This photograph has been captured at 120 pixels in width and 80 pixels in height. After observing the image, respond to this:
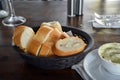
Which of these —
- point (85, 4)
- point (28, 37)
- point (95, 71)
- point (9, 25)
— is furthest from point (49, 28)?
point (85, 4)

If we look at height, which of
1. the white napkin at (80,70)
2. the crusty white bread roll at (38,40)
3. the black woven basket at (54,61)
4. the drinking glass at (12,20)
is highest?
the crusty white bread roll at (38,40)

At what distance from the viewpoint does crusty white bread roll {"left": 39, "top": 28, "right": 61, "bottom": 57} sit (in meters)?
0.65

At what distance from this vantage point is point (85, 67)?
64cm

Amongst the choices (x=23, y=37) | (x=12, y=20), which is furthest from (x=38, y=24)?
(x=23, y=37)

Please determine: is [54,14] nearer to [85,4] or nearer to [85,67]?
[85,4]

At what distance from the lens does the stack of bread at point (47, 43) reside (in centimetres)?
64

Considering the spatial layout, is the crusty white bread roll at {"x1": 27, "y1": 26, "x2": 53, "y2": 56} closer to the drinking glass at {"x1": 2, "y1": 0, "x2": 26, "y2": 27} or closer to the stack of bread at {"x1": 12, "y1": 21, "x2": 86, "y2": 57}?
the stack of bread at {"x1": 12, "y1": 21, "x2": 86, "y2": 57}

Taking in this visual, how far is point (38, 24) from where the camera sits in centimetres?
102

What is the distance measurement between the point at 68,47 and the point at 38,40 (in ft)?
0.29

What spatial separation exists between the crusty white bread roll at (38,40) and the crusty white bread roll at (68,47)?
41 mm

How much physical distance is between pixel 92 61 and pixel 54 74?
0.12 metres

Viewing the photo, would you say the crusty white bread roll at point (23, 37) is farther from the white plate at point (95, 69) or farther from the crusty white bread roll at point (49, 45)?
the white plate at point (95, 69)

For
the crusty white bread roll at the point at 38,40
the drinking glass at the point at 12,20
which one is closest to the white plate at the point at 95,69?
the crusty white bread roll at the point at 38,40

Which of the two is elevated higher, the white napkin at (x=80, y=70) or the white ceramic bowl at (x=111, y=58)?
the white ceramic bowl at (x=111, y=58)
